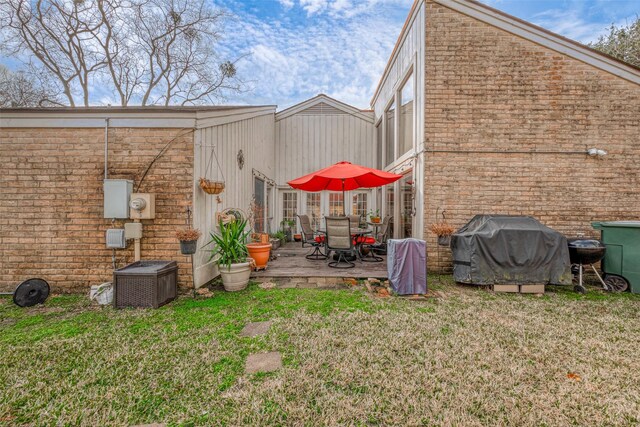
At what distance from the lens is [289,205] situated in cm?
1074

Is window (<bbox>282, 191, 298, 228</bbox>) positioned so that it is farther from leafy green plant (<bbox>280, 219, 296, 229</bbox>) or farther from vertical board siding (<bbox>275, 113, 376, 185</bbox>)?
vertical board siding (<bbox>275, 113, 376, 185</bbox>)

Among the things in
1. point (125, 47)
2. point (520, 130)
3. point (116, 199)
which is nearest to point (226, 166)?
point (116, 199)

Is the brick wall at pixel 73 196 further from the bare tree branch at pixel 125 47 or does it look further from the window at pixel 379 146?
the bare tree branch at pixel 125 47

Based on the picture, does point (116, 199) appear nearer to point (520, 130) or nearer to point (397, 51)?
point (520, 130)

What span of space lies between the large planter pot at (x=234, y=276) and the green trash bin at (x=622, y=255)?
628cm

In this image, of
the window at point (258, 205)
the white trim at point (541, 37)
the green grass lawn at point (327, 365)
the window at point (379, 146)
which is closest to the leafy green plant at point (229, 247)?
the green grass lawn at point (327, 365)

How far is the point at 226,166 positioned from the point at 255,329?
3.55m

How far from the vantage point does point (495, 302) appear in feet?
12.7

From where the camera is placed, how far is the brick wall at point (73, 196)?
4.14 meters

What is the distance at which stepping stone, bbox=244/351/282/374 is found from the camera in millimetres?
2211

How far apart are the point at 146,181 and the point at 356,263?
4366 mm

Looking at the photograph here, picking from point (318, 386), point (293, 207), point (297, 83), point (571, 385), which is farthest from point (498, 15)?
point (297, 83)

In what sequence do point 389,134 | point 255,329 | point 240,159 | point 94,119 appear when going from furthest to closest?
point 389,134, point 240,159, point 94,119, point 255,329

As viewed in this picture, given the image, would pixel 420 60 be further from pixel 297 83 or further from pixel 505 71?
pixel 297 83
